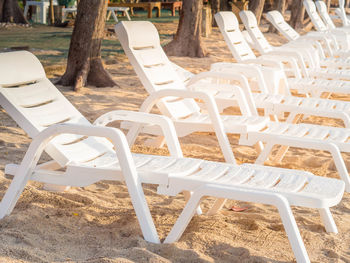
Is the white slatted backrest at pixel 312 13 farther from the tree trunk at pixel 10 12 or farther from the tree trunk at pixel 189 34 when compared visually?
the tree trunk at pixel 10 12

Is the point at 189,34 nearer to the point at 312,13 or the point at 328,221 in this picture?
the point at 312,13

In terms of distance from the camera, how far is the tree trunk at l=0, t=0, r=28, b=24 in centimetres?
1521

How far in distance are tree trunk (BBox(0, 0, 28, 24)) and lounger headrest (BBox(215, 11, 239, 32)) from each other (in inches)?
353

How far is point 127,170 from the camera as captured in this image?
3170 mm

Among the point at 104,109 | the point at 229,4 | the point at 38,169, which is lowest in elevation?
the point at 229,4

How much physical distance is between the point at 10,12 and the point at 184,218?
1329 centimetres

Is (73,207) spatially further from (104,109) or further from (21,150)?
(104,109)

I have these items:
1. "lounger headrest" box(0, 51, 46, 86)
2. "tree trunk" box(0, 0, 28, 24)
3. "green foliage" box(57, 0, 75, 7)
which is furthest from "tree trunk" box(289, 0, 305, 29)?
"lounger headrest" box(0, 51, 46, 86)

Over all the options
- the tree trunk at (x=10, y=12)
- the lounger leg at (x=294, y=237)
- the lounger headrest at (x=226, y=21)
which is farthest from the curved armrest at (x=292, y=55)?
the tree trunk at (x=10, y=12)

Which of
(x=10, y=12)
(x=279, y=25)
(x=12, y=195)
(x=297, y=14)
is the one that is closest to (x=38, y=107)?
(x=12, y=195)

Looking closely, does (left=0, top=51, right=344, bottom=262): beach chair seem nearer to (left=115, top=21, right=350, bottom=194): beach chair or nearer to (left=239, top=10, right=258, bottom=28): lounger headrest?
(left=115, top=21, right=350, bottom=194): beach chair

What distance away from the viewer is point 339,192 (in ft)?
10.1

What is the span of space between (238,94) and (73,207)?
196 centimetres

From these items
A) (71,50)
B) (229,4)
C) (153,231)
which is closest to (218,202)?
(153,231)
